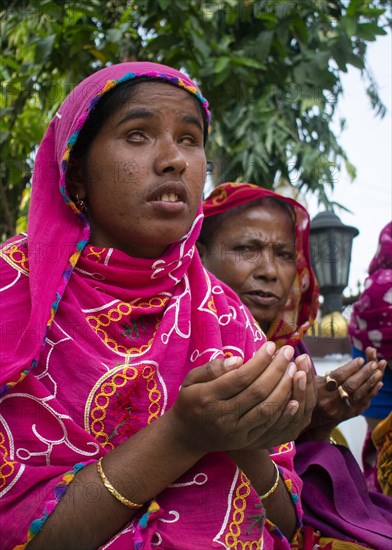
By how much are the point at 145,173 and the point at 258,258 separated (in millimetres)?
1164

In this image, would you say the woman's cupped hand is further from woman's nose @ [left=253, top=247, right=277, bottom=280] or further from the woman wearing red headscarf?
woman's nose @ [left=253, top=247, right=277, bottom=280]

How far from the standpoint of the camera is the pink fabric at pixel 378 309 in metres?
3.16

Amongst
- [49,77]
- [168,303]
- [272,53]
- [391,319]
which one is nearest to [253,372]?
[168,303]

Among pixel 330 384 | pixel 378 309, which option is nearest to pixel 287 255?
pixel 378 309

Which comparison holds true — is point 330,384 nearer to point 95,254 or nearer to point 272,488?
point 272,488

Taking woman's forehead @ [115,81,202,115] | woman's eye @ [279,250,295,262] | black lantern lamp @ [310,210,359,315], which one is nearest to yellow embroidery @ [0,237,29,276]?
woman's forehead @ [115,81,202,115]

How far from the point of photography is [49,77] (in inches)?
161

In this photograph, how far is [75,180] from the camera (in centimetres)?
188

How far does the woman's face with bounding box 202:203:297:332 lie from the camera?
8.98 ft

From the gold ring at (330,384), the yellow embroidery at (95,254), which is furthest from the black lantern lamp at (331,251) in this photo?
the yellow embroidery at (95,254)

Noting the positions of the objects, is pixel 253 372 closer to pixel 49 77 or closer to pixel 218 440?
pixel 218 440

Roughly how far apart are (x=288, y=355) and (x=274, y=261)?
4.51 feet

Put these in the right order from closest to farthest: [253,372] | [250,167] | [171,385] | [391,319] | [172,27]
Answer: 1. [253,372]
2. [171,385]
3. [391,319]
4. [172,27]
5. [250,167]

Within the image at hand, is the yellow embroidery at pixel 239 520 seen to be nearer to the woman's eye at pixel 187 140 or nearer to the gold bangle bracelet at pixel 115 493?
the gold bangle bracelet at pixel 115 493
